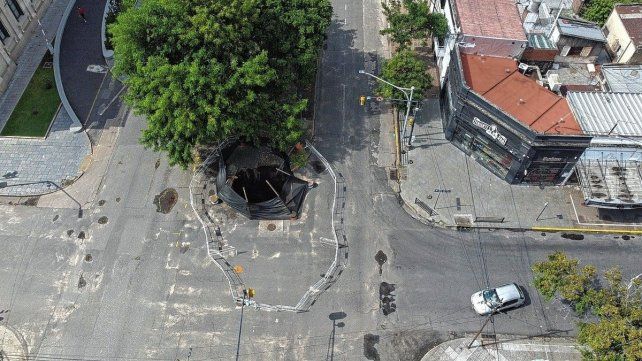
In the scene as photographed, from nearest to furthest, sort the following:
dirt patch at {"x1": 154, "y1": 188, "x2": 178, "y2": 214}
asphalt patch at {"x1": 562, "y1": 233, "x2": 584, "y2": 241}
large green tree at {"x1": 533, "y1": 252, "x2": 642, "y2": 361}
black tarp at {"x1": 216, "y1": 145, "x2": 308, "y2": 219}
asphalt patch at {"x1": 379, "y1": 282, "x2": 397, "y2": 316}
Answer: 1. large green tree at {"x1": 533, "y1": 252, "x2": 642, "y2": 361}
2. asphalt patch at {"x1": 379, "y1": 282, "x2": 397, "y2": 316}
3. asphalt patch at {"x1": 562, "y1": 233, "x2": 584, "y2": 241}
4. black tarp at {"x1": 216, "y1": 145, "x2": 308, "y2": 219}
5. dirt patch at {"x1": 154, "y1": 188, "x2": 178, "y2": 214}

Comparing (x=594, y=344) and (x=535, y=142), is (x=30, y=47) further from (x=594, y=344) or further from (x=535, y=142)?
(x=594, y=344)

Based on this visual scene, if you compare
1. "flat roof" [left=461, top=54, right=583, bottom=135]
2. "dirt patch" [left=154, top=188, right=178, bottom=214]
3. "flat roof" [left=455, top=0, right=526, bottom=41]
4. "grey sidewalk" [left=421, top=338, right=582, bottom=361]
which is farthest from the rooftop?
"dirt patch" [left=154, top=188, right=178, bottom=214]

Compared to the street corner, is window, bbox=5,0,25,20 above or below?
A: above

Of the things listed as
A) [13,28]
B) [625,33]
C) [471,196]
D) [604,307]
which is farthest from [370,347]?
[13,28]

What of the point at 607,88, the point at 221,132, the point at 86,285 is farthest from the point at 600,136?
the point at 86,285

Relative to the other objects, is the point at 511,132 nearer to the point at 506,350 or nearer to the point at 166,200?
the point at 506,350

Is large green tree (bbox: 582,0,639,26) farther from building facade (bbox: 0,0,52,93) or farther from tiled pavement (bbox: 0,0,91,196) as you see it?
building facade (bbox: 0,0,52,93)

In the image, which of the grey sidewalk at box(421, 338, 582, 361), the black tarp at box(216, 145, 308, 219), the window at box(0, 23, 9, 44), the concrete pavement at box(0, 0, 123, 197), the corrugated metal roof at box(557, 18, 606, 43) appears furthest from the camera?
the window at box(0, 23, 9, 44)
